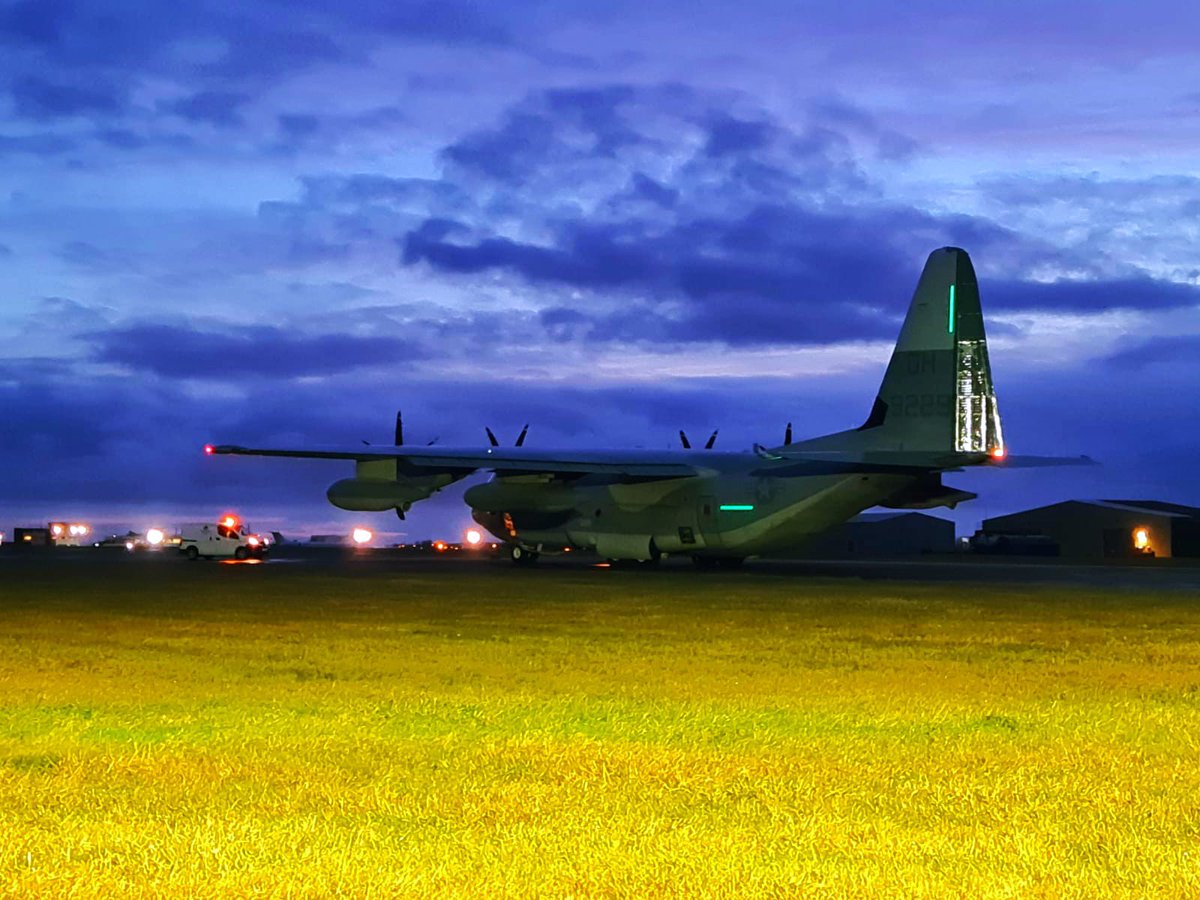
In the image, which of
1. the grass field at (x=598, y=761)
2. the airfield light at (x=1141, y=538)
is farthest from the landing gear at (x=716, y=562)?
the airfield light at (x=1141, y=538)

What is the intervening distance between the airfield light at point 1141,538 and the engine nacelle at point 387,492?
54631mm

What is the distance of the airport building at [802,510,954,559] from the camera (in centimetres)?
10075

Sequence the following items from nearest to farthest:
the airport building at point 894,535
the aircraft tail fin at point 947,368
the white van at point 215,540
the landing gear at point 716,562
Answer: the aircraft tail fin at point 947,368 < the landing gear at point 716,562 < the white van at point 215,540 < the airport building at point 894,535

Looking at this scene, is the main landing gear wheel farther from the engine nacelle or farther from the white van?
the white van

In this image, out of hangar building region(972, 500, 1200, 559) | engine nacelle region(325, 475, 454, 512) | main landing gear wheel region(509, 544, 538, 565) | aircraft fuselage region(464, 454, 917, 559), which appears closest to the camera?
aircraft fuselage region(464, 454, 917, 559)

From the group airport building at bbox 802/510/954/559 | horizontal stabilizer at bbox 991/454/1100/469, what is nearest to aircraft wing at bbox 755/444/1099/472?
horizontal stabilizer at bbox 991/454/1100/469

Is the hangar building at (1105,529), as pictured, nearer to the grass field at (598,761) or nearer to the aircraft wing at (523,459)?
the aircraft wing at (523,459)

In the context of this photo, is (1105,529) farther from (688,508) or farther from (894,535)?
(688,508)

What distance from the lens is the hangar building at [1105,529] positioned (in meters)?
85.7

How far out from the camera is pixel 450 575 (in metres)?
45.9

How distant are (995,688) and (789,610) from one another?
1217 cm

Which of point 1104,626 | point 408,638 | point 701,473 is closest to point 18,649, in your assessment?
point 408,638

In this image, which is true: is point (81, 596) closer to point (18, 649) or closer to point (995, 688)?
point (18, 649)

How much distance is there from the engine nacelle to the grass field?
24858mm
